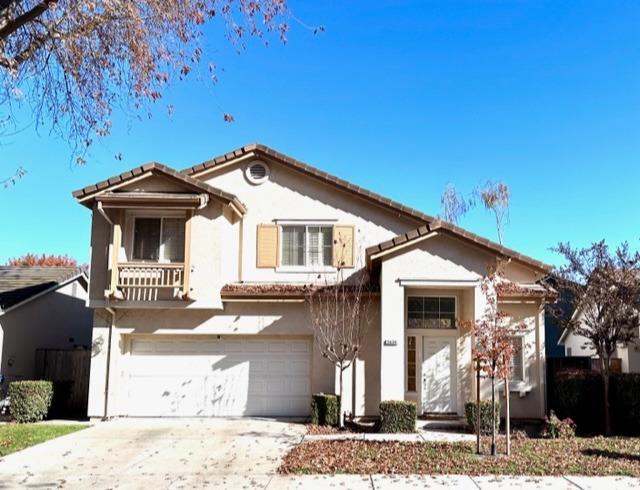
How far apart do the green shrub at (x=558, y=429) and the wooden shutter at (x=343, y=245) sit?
644cm

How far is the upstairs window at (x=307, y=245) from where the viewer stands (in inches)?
650

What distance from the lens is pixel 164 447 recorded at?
11.5 metres

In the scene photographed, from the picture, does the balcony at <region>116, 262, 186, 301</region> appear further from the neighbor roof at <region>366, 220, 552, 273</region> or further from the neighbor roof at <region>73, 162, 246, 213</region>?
the neighbor roof at <region>366, 220, 552, 273</region>

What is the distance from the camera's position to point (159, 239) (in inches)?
612

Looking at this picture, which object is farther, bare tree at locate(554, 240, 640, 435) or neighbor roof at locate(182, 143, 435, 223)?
neighbor roof at locate(182, 143, 435, 223)

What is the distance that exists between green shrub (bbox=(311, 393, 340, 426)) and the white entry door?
7.83 ft

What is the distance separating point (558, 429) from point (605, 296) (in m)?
3.19

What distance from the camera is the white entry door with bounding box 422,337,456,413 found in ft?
49.1

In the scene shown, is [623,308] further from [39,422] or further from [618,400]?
[39,422]

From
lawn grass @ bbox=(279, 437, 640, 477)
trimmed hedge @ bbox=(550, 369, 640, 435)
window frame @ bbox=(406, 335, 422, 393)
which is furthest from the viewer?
window frame @ bbox=(406, 335, 422, 393)

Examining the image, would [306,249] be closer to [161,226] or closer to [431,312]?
[431,312]

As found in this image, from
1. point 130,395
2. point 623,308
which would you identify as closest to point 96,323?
point 130,395

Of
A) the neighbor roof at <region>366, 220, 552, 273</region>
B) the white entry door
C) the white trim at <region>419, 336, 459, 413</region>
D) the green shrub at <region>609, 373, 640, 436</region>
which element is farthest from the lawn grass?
the neighbor roof at <region>366, 220, 552, 273</region>

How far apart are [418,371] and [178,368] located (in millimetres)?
6478
